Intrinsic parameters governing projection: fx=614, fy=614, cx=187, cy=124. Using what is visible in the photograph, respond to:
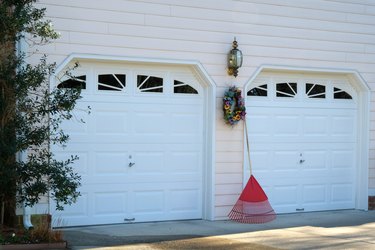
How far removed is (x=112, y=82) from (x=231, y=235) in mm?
3052

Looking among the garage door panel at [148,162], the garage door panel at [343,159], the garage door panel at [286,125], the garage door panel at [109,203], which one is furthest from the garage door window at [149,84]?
the garage door panel at [343,159]

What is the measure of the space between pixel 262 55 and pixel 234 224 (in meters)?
2.98

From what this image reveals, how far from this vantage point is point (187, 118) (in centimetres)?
1038

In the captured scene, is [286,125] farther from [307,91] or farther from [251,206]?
[251,206]

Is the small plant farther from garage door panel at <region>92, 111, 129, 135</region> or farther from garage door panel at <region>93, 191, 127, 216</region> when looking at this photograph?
garage door panel at <region>92, 111, 129, 135</region>

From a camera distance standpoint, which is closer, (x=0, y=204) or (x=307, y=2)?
(x=0, y=204)

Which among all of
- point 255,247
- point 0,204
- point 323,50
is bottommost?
point 255,247

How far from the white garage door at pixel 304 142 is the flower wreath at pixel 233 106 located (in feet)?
1.58

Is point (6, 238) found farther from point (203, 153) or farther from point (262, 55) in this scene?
point (262, 55)

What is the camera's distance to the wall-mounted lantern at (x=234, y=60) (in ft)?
33.7

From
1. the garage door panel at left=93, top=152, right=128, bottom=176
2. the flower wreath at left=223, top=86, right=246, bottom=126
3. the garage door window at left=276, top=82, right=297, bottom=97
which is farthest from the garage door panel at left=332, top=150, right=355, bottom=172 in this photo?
the garage door panel at left=93, top=152, right=128, bottom=176

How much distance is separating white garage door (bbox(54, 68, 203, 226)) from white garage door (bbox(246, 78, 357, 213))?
48.0 inches

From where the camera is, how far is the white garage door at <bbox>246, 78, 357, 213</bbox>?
11.0 m

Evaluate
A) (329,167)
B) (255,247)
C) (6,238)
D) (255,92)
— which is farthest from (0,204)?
(329,167)
